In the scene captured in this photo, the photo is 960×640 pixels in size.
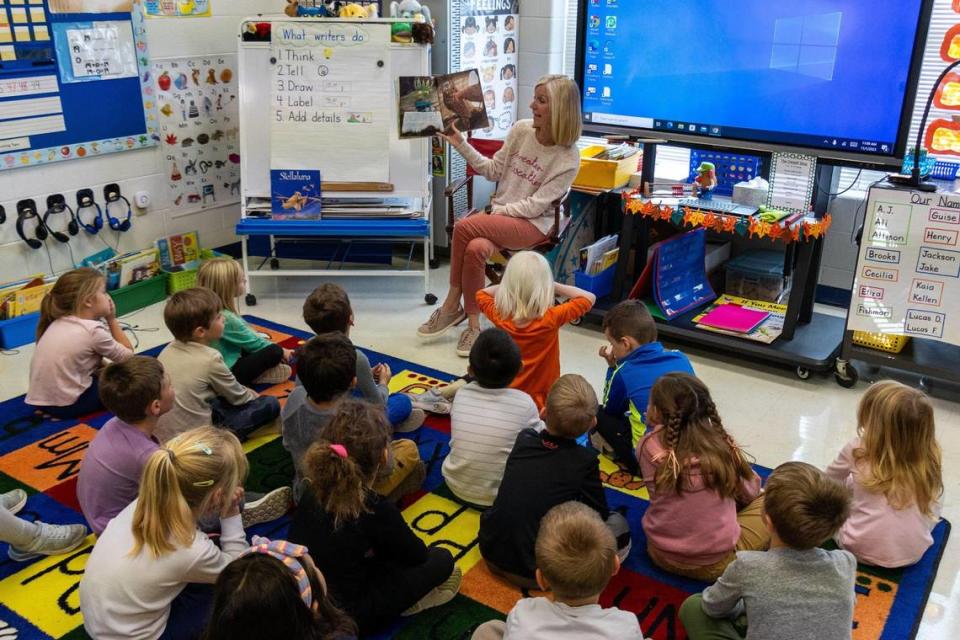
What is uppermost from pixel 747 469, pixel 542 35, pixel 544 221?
pixel 542 35

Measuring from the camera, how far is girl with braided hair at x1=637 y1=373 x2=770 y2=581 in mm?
2312

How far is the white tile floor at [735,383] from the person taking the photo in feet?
9.99


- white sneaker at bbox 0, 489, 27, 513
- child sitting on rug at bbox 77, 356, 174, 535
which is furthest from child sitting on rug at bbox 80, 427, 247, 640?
white sneaker at bbox 0, 489, 27, 513

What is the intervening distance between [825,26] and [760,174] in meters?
0.78

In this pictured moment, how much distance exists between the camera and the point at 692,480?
2.31m

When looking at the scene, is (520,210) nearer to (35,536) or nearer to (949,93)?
(949,93)

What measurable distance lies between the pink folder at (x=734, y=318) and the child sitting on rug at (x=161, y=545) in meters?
2.71

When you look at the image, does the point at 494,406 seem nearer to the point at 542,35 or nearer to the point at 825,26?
the point at 825,26

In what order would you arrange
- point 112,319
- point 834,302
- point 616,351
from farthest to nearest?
point 834,302, point 112,319, point 616,351

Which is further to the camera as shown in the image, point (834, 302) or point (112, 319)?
point (834, 302)

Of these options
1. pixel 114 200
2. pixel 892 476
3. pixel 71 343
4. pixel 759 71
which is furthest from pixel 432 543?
pixel 114 200

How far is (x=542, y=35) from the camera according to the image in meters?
5.02

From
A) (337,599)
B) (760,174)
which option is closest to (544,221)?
(760,174)

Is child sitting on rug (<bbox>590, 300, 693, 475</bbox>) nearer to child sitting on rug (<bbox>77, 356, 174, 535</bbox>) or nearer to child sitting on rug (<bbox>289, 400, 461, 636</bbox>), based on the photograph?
child sitting on rug (<bbox>289, 400, 461, 636</bbox>)
